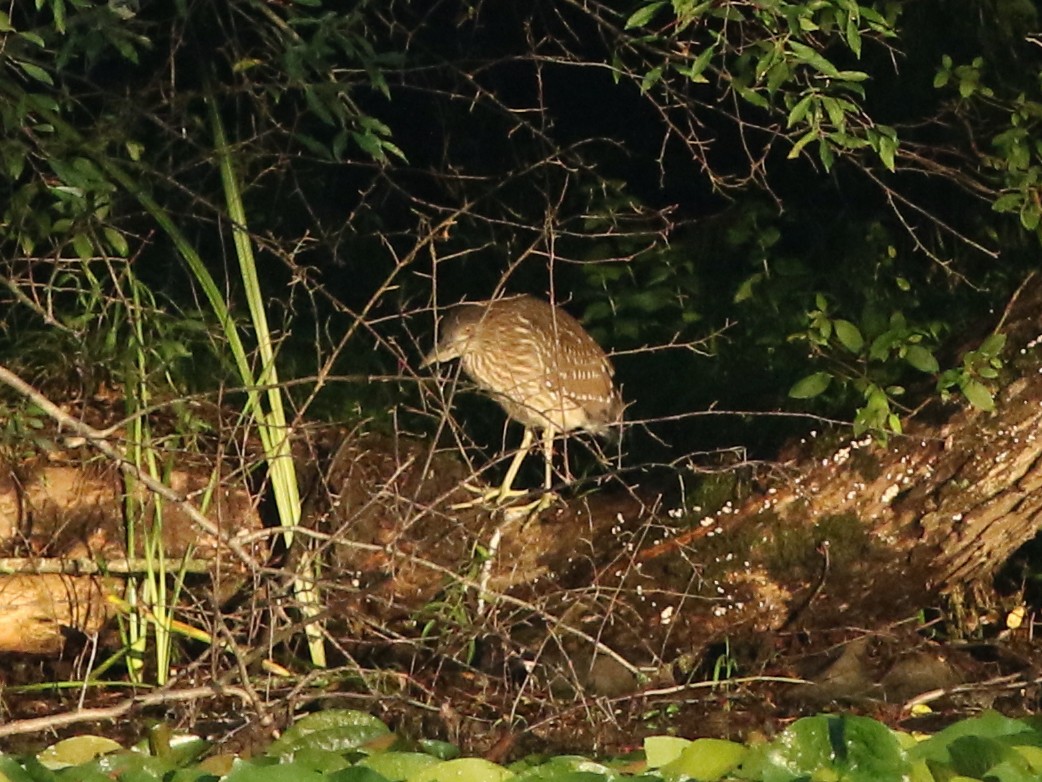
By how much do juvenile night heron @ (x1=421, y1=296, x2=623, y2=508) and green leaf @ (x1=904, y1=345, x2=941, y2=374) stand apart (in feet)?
5.00

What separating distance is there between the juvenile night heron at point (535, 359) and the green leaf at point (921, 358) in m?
1.52

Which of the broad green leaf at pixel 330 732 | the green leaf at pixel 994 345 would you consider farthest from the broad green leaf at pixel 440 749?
the green leaf at pixel 994 345

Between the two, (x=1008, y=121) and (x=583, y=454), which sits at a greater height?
(x=1008, y=121)

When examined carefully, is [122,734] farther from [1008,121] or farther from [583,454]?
[1008,121]

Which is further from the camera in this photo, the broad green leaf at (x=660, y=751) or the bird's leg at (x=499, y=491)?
the bird's leg at (x=499, y=491)

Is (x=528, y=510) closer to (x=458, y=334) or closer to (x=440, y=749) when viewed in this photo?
(x=458, y=334)

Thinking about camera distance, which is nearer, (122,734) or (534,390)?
(122,734)

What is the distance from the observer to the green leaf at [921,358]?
6.16m

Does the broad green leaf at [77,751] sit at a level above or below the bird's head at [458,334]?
below

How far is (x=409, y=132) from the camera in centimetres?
950

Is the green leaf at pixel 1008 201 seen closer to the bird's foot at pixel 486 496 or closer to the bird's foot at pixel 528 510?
the bird's foot at pixel 528 510

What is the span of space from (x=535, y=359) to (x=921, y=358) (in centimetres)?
196

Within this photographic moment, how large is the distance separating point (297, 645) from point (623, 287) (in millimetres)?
2675

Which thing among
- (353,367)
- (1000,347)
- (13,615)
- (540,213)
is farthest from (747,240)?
(13,615)
